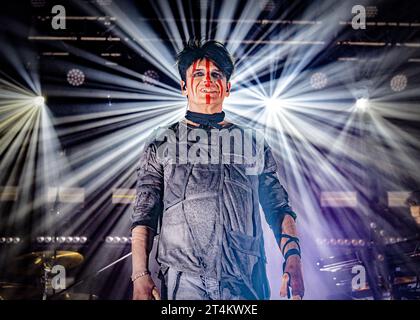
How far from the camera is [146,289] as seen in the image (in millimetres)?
2518

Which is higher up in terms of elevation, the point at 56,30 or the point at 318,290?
the point at 56,30

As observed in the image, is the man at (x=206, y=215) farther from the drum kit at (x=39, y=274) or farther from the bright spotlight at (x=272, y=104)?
the drum kit at (x=39, y=274)

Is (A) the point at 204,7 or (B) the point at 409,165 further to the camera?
(B) the point at 409,165

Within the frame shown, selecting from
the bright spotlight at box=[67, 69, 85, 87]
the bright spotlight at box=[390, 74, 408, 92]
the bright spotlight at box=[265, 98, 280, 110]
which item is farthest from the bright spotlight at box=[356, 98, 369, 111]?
the bright spotlight at box=[67, 69, 85, 87]

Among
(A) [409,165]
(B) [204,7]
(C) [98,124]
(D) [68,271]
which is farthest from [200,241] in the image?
(A) [409,165]

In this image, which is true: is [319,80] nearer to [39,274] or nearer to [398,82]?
[398,82]

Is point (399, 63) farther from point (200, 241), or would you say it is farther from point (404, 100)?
point (200, 241)

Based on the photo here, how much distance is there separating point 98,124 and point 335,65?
290cm

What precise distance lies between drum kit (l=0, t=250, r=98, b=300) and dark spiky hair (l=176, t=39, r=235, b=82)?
219 centimetres

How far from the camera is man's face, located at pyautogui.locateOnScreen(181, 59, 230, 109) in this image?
3.05 meters

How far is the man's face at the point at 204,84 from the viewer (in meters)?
3.05

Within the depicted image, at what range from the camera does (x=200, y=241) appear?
272cm

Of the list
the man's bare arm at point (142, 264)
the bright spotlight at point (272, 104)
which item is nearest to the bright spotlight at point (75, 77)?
the bright spotlight at point (272, 104)

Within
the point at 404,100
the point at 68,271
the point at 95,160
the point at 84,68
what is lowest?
the point at 68,271
